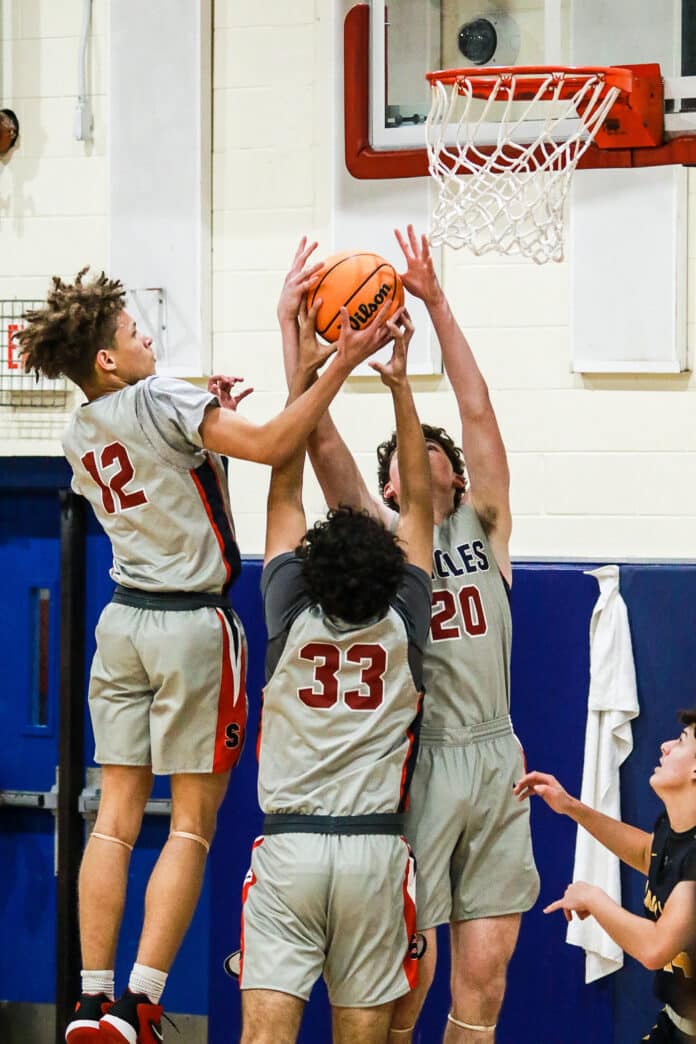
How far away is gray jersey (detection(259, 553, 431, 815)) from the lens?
11.2 feet

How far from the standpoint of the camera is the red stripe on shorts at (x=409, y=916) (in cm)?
348

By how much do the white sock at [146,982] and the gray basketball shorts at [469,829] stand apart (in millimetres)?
765

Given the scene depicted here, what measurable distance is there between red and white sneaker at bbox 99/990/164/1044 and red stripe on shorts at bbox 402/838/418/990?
80 cm

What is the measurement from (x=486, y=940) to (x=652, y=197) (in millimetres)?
3197

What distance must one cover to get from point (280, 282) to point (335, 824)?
3378 millimetres

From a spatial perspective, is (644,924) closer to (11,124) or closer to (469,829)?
(469,829)

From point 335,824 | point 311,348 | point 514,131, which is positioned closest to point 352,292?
point 311,348

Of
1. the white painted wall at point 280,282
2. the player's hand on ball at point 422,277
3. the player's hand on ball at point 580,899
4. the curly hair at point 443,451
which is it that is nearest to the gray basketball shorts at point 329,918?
the player's hand on ball at point 580,899

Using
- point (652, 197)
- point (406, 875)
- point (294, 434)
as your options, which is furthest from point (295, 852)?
point (652, 197)

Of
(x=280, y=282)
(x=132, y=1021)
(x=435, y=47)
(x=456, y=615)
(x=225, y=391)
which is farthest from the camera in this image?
(x=280, y=282)

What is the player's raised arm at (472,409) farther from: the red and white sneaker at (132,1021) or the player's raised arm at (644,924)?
the red and white sneaker at (132,1021)

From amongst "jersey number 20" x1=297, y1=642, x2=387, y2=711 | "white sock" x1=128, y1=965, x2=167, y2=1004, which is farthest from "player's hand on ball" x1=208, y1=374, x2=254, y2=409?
"white sock" x1=128, y1=965, x2=167, y2=1004

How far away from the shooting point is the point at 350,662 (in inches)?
136

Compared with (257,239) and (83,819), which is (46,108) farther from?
(83,819)
